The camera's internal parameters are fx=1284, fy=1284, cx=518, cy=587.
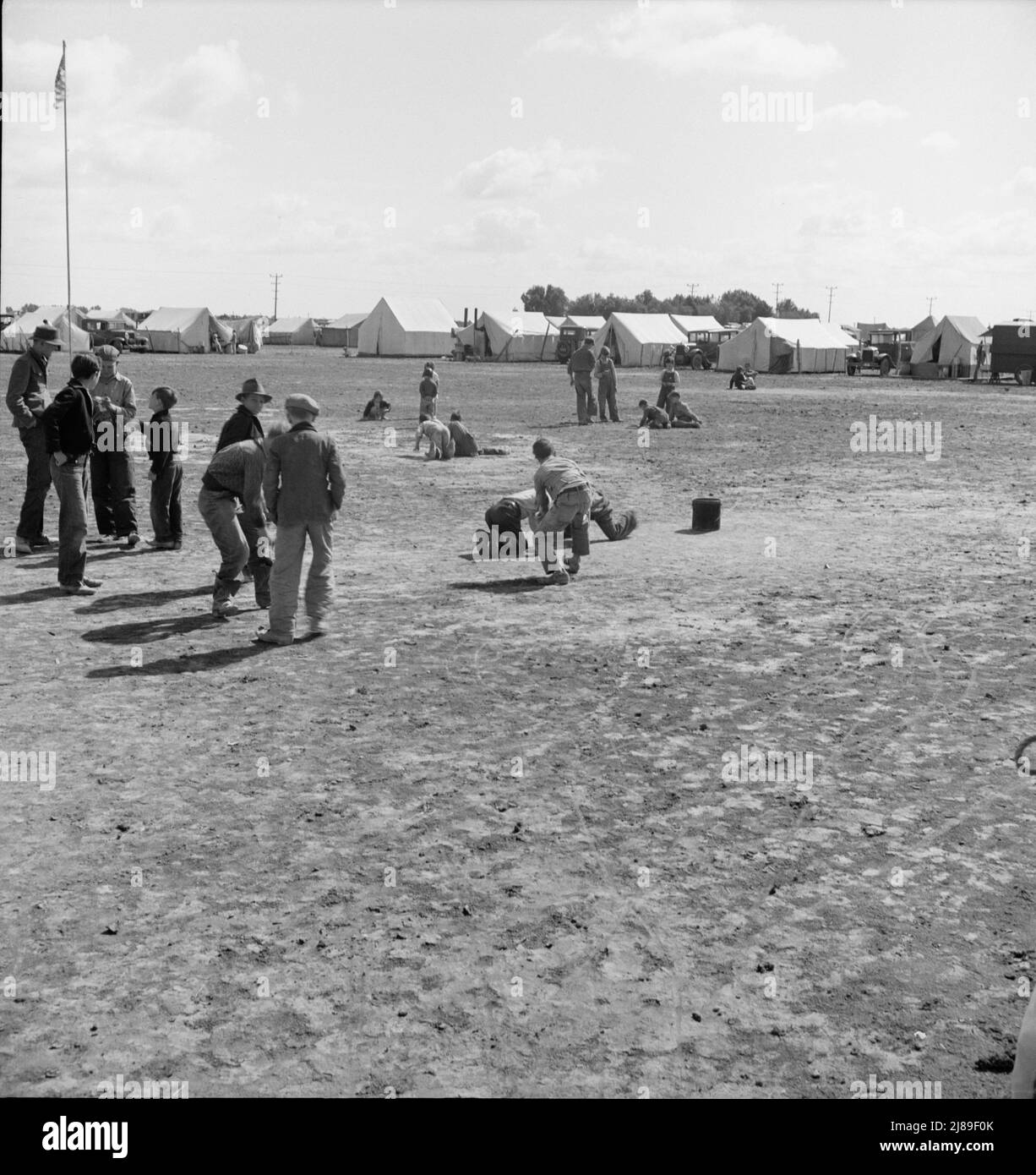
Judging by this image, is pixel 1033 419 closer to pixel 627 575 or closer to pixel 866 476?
pixel 866 476

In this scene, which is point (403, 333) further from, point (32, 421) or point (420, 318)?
point (32, 421)

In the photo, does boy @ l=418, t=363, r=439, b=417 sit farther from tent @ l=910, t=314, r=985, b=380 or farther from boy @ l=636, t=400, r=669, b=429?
tent @ l=910, t=314, r=985, b=380

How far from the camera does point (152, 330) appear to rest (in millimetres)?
77438

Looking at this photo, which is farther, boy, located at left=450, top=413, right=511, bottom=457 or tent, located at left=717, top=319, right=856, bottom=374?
tent, located at left=717, top=319, right=856, bottom=374

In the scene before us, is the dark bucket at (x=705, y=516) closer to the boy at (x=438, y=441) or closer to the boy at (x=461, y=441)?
the boy at (x=438, y=441)

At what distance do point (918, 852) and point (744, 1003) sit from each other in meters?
1.60

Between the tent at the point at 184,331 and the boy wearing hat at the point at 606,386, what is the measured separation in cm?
5281

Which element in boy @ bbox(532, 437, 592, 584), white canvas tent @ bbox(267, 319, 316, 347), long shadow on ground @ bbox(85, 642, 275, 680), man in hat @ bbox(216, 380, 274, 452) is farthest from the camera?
white canvas tent @ bbox(267, 319, 316, 347)

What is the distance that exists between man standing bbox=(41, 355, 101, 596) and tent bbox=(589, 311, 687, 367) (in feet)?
187

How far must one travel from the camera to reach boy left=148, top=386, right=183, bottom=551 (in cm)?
1173

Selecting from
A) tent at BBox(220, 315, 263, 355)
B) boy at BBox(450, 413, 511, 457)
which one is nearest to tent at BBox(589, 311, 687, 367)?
tent at BBox(220, 315, 263, 355)

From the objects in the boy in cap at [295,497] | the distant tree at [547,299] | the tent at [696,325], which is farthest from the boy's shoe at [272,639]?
the distant tree at [547,299]

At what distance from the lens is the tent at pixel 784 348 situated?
59.2m
